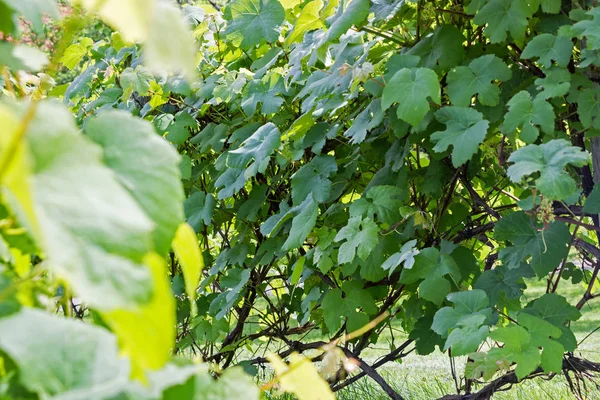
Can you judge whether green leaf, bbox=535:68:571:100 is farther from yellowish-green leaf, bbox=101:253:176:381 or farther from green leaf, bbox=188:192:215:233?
yellowish-green leaf, bbox=101:253:176:381

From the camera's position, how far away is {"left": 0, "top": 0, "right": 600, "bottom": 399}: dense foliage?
0.38 metres

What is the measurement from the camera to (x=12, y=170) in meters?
0.34

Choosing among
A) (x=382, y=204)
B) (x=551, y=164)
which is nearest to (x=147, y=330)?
(x=551, y=164)

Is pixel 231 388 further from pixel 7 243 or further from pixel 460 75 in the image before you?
pixel 460 75

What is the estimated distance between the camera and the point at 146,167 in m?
0.47

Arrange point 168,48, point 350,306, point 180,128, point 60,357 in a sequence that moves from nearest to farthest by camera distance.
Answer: point 168,48 → point 60,357 → point 350,306 → point 180,128

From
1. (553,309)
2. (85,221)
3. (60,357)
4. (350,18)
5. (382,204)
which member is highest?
(85,221)

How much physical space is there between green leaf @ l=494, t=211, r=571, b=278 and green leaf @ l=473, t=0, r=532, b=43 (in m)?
0.44

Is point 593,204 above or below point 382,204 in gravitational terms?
above

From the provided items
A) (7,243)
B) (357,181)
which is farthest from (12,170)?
(357,181)

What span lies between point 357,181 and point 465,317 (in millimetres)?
851

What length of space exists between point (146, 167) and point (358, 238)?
160 cm

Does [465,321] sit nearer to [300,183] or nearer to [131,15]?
[300,183]

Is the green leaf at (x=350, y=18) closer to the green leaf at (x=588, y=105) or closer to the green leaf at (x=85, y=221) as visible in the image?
the green leaf at (x=588, y=105)
